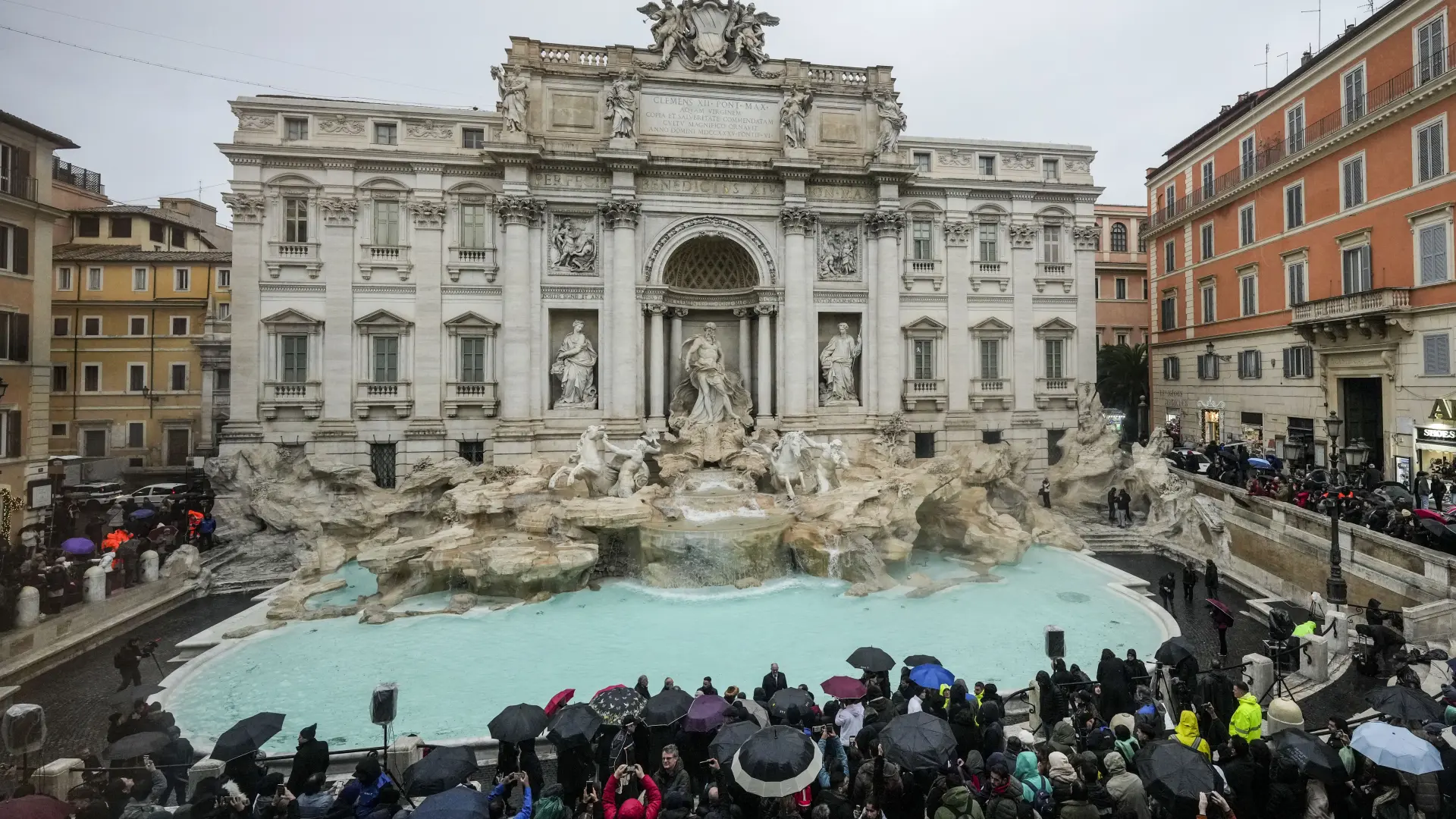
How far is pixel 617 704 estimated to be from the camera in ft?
27.4

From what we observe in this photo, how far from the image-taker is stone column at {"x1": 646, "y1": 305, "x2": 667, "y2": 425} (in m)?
24.6

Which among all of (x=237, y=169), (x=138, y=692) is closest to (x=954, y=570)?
(x=138, y=692)

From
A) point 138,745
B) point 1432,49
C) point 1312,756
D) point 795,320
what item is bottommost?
point 138,745

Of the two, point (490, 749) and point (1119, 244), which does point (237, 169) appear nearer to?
point (490, 749)

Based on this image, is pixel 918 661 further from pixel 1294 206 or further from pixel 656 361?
pixel 1294 206

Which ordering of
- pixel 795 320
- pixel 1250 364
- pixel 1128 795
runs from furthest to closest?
pixel 1250 364 < pixel 795 320 < pixel 1128 795

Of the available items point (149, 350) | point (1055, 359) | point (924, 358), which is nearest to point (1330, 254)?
point (1055, 359)

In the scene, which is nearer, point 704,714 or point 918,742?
point 918,742

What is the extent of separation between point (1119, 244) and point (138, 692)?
155 feet

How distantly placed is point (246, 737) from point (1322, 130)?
32.8 m

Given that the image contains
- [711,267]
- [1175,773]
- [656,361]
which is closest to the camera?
[1175,773]

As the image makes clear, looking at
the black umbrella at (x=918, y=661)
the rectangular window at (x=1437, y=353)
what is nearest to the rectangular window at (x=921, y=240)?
the rectangular window at (x=1437, y=353)

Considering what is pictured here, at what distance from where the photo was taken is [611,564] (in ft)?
58.2

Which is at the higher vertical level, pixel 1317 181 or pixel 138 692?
pixel 1317 181
